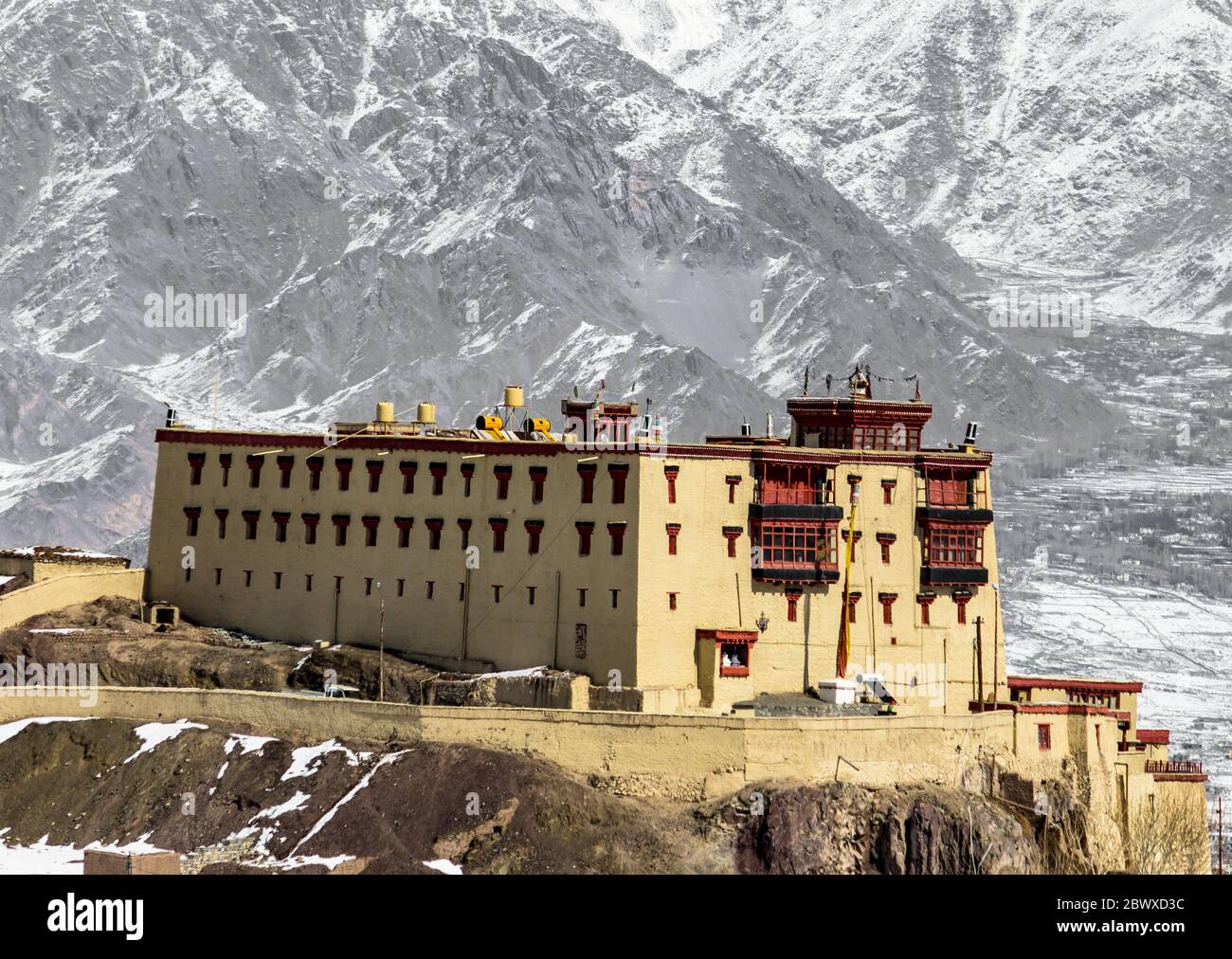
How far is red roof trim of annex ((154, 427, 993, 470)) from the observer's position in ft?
493

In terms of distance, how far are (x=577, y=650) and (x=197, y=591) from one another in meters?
31.0

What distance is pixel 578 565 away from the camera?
150 m

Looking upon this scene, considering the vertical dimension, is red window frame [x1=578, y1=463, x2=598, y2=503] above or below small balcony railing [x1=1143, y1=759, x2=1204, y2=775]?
above

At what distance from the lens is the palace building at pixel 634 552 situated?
488ft

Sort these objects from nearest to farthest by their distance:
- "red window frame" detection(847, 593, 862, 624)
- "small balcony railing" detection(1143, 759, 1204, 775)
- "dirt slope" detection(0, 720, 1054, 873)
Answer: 1. "dirt slope" detection(0, 720, 1054, 873)
2. "red window frame" detection(847, 593, 862, 624)
3. "small balcony railing" detection(1143, 759, 1204, 775)

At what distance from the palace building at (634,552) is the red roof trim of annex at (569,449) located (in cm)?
15

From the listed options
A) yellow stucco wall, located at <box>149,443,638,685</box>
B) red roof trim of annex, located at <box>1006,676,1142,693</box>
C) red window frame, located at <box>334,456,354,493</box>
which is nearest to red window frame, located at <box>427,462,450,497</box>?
yellow stucco wall, located at <box>149,443,638,685</box>

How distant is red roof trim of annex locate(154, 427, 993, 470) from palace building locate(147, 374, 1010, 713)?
154mm

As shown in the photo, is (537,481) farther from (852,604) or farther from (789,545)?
(852,604)

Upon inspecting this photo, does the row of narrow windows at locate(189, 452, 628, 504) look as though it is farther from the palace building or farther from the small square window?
the small square window

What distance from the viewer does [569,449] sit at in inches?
5950

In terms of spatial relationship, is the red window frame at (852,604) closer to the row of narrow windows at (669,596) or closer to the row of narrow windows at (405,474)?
the row of narrow windows at (669,596)

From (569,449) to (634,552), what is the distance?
780 centimetres

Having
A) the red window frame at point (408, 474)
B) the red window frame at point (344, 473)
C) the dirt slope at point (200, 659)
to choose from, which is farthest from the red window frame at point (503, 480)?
the dirt slope at point (200, 659)
